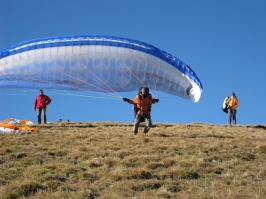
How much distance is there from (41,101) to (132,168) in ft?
44.3

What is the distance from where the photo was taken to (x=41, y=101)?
2178 centimetres

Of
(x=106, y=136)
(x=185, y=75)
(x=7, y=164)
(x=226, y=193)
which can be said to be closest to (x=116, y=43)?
(x=185, y=75)

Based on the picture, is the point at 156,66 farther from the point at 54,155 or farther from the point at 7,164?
the point at 7,164

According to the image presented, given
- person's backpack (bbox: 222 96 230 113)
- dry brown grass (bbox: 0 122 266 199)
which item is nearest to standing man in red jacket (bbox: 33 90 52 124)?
dry brown grass (bbox: 0 122 266 199)

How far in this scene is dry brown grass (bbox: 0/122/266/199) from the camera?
7.82 meters

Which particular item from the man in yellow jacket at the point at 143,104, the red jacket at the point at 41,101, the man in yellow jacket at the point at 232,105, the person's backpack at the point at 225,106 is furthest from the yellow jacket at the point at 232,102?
the red jacket at the point at 41,101

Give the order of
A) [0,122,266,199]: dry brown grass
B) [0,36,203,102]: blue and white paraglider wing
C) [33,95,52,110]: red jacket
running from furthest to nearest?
[33,95,52,110]: red jacket → [0,36,203,102]: blue and white paraglider wing → [0,122,266,199]: dry brown grass

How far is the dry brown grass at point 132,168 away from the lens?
308 inches

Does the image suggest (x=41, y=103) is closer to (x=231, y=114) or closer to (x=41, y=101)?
(x=41, y=101)

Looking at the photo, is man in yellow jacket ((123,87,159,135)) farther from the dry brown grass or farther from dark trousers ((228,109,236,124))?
dark trousers ((228,109,236,124))

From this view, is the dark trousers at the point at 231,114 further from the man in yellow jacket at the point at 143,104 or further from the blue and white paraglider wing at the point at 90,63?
the man in yellow jacket at the point at 143,104

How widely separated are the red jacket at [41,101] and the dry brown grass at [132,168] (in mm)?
7628

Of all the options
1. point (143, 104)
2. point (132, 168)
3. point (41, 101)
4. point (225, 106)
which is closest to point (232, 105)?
point (225, 106)

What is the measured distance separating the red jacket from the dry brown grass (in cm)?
763
